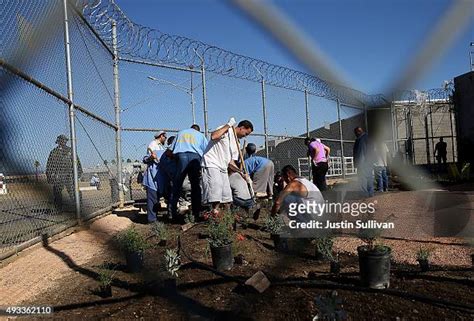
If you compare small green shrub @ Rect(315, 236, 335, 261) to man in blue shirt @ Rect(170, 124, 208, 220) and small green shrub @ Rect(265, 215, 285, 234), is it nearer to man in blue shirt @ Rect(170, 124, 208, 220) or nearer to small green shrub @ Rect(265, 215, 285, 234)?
small green shrub @ Rect(265, 215, 285, 234)

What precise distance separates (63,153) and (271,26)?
573cm

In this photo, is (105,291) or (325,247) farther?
(325,247)

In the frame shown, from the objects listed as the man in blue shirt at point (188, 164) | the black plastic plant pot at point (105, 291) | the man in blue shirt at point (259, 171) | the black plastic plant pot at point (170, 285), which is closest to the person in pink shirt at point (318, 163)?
the man in blue shirt at point (259, 171)

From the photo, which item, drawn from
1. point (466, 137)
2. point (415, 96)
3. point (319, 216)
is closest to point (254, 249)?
point (319, 216)

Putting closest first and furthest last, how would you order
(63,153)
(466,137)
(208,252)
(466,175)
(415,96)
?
(415,96) < (208,252) < (63,153) < (466,175) < (466,137)

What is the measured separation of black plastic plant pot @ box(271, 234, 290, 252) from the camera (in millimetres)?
4758

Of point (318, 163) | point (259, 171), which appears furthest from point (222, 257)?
point (318, 163)

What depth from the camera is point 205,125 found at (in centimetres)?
898

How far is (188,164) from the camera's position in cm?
655

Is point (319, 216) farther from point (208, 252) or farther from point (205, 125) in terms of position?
point (205, 125)

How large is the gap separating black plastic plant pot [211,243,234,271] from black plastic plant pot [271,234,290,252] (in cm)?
103

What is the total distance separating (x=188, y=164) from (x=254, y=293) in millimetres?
3709

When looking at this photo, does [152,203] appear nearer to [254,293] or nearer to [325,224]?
[325,224]

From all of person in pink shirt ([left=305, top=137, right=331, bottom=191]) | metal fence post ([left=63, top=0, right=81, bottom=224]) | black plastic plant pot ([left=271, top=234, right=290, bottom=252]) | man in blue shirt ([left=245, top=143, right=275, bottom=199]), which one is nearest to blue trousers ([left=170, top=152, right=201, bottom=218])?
metal fence post ([left=63, top=0, right=81, bottom=224])
